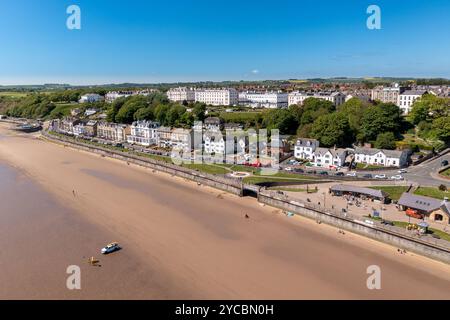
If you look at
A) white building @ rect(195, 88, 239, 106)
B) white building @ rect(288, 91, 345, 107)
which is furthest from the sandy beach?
white building @ rect(195, 88, 239, 106)

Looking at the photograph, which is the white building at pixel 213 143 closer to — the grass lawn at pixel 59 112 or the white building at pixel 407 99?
the white building at pixel 407 99

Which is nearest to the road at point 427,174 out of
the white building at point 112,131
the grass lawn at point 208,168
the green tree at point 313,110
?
the green tree at point 313,110

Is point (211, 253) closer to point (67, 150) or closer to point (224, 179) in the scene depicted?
point (224, 179)

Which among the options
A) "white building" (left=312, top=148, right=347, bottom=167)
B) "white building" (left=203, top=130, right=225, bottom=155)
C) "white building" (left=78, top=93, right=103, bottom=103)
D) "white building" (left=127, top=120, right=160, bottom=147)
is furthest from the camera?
"white building" (left=78, top=93, right=103, bottom=103)

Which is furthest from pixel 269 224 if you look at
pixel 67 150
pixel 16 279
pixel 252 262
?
pixel 67 150

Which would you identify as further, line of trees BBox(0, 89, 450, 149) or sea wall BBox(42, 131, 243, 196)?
line of trees BBox(0, 89, 450, 149)

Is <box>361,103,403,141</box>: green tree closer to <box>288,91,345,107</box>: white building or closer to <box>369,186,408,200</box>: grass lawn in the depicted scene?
<box>369,186,408,200</box>: grass lawn

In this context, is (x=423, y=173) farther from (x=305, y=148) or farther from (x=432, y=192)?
(x=305, y=148)
